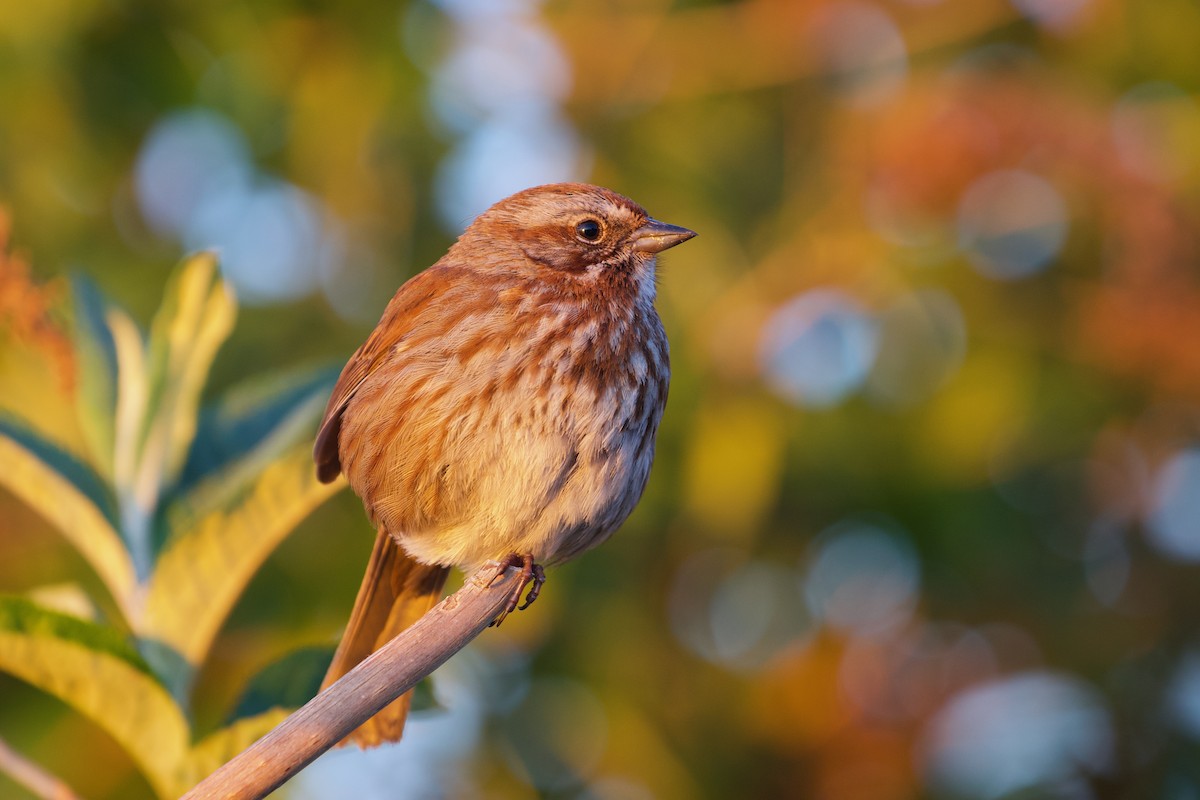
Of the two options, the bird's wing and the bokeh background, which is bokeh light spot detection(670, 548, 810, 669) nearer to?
the bokeh background

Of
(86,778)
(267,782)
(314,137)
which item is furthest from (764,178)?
(267,782)

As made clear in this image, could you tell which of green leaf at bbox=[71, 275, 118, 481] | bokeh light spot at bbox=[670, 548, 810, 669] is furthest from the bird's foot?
bokeh light spot at bbox=[670, 548, 810, 669]

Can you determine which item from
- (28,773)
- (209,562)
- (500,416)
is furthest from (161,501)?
(500,416)

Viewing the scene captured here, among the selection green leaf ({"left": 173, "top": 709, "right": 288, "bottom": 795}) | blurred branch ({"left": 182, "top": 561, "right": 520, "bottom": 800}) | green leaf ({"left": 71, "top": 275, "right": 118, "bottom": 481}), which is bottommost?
green leaf ({"left": 173, "top": 709, "right": 288, "bottom": 795})

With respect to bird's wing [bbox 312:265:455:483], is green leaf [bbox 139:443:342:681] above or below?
below

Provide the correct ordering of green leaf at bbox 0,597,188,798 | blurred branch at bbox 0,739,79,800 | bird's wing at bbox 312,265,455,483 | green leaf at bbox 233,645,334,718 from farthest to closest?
bird's wing at bbox 312,265,455,483
green leaf at bbox 233,645,334,718
green leaf at bbox 0,597,188,798
blurred branch at bbox 0,739,79,800

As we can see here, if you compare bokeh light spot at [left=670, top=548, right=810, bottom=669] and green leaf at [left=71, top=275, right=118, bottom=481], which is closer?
green leaf at [left=71, top=275, right=118, bottom=481]
